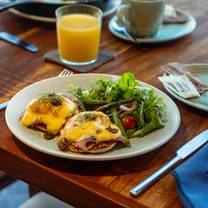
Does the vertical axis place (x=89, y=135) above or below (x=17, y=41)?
above

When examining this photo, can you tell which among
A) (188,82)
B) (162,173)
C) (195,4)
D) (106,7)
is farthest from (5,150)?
(195,4)

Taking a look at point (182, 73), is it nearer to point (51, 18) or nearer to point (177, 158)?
point (177, 158)

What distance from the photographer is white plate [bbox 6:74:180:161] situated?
3.06ft

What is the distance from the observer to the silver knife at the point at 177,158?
91 centimetres

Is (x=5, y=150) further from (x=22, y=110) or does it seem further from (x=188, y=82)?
(x=188, y=82)

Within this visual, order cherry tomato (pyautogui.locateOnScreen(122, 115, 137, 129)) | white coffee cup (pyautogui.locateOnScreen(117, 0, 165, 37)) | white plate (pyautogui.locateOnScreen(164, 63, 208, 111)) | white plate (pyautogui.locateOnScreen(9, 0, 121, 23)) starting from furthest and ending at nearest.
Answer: white plate (pyautogui.locateOnScreen(9, 0, 121, 23)) < white coffee cup (pyautogui.locateOnScreen(117, 0, 165, 37)) < white plate (pyautogui.locateOnScreen(164, 63, 208, 111)) < cherry tomato (pyautogui.locateOnScreen(122, 115, 137, 129))

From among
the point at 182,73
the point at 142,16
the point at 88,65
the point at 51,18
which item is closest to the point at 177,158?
the point at 182,73

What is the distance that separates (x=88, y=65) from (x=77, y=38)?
76mm

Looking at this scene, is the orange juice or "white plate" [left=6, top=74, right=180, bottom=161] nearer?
"white plate" [left=6, top=74, right=180, bottom=161]

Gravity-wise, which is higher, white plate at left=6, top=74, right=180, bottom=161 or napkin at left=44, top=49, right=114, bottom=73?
white plate at left=6, top=74, right=180, bottom=161

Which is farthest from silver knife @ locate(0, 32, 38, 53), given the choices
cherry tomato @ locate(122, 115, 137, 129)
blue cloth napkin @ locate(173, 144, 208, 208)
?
blue cloth napkin @ locate(173, 144, 208, 208)

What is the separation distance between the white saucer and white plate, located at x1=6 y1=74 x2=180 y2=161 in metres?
0.38

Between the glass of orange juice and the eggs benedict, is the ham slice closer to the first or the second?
the glass of orange juice

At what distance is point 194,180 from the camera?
3.06 feet
